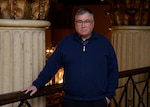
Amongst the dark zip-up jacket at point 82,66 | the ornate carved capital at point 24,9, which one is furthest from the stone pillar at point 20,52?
the dark zip-up jacket at point 82,66

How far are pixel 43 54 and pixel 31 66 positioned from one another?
173mm

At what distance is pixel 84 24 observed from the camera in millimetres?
2627

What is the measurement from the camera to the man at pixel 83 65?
266cm

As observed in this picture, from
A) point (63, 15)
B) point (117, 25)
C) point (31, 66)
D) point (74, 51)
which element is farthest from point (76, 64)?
point (63, 15)

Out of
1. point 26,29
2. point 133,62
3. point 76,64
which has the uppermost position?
point 26,29

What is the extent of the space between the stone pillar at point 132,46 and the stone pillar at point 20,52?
80.6 inches

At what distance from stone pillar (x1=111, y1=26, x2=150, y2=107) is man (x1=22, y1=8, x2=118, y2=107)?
2024mm

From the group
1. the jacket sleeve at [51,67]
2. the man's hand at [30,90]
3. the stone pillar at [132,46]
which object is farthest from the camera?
the stone pillar at [132,46]

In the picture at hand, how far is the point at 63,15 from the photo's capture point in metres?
11.9

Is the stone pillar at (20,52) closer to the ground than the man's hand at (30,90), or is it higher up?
higher up

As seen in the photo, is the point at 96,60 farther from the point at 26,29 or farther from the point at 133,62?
the point at 133,62

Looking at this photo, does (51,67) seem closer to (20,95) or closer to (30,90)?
(30,90)

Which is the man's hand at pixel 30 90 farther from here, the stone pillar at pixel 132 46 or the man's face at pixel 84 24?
the stone pillar at pixel 132 46

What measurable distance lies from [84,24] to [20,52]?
0.61 metres
